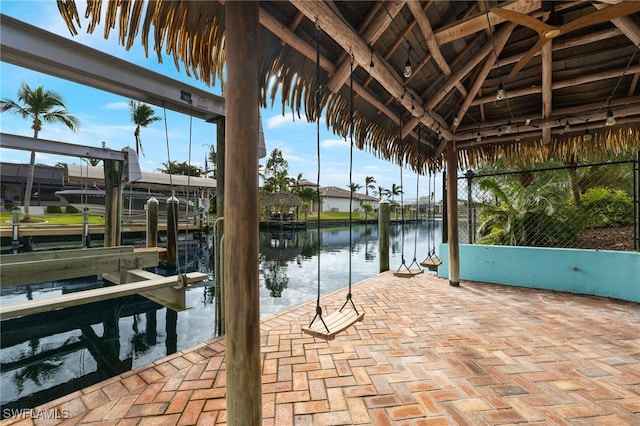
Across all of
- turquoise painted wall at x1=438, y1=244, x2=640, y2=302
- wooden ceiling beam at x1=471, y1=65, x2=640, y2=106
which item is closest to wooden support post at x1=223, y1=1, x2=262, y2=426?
wooden ceiling beam at x1=471, y1=65, x2=640, y2=106

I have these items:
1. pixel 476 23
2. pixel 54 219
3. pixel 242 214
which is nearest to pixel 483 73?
pixel 476 23

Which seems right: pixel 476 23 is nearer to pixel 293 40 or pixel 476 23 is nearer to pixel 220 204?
pixel 293 40

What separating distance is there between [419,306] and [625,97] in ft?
14.2

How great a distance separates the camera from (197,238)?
15914 mm

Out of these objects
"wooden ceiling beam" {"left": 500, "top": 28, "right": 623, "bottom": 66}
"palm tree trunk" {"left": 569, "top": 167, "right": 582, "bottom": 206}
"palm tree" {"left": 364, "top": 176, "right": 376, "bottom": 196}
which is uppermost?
"palm tree" {"left": 364, "top": 176, "right": 376, "bottom": 196}

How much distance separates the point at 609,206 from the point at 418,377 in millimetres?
9627

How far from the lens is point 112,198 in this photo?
22.3ft

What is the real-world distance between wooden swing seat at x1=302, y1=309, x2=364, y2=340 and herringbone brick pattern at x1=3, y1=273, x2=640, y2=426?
0.39 m

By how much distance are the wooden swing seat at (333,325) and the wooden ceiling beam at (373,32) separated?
2277 millimetres

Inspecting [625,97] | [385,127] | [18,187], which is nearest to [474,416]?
[385,127]

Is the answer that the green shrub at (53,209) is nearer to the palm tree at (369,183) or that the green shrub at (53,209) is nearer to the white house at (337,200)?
the white house at (337,200)

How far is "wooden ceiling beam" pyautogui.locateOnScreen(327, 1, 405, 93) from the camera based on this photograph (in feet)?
7.56

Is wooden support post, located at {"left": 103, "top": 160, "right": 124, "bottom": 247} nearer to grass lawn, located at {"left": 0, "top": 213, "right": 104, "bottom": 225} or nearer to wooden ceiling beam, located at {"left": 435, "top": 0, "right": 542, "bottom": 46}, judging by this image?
wooden ceiling beam, located at {"left": 435, "top": 0, "right": 542, "bottom": 46}

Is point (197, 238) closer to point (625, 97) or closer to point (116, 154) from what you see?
point (116, 154)
